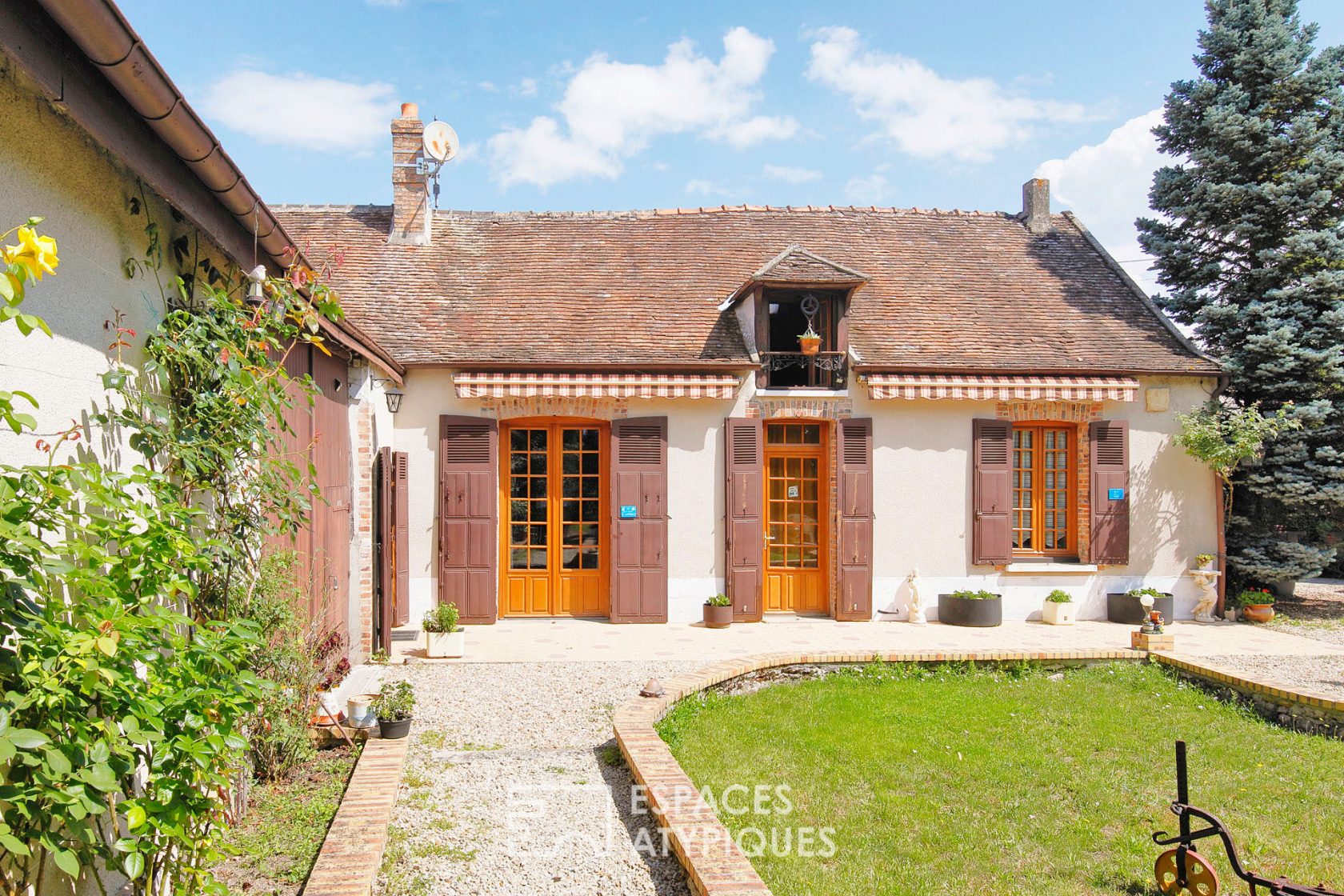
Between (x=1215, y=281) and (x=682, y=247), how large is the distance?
9.21 meters

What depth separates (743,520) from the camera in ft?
41.7

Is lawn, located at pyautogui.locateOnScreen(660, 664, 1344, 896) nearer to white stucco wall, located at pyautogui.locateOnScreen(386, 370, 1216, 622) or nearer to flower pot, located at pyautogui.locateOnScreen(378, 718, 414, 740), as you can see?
flower pot, located at pyautogui.locateOnScreen(378, 718, 414, 740)

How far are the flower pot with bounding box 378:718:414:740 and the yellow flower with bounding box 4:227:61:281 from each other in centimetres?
493

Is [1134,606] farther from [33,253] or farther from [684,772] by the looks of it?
[33,253]

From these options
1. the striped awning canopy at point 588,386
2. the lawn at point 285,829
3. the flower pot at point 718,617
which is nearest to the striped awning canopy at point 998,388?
the striped awning canopy at point 588,386

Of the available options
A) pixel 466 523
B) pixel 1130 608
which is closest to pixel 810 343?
pixel 466 523

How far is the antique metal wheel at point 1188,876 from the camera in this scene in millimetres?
4566

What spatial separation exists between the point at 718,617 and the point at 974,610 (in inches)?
148

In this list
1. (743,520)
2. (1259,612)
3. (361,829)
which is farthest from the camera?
(1259,612)

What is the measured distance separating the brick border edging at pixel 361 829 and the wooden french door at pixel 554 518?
651cm

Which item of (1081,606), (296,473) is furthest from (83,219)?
(1081,606)

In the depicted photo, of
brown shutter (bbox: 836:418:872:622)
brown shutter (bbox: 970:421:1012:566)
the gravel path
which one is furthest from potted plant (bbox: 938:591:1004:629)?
the gravel path

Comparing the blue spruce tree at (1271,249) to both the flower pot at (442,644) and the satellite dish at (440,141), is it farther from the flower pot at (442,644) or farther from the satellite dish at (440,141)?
the satellite dish at (440,141)

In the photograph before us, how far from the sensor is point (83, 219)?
3.51 meters
